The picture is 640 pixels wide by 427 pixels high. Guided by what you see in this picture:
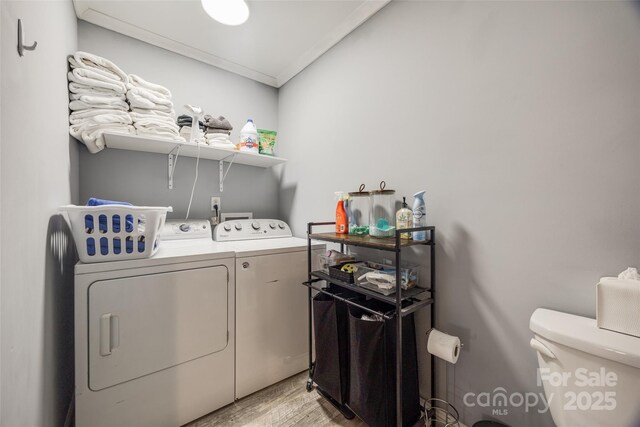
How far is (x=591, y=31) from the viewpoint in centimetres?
89

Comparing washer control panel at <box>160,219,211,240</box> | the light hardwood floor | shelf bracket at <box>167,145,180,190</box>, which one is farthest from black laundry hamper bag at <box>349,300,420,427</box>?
shelf bracket at <box>167,145,180,190</box>

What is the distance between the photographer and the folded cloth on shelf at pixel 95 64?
140cm

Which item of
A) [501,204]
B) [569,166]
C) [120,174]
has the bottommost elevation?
[501,204]

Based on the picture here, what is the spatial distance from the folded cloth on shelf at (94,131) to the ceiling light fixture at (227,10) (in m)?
0.92

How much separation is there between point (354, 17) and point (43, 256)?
214 cm

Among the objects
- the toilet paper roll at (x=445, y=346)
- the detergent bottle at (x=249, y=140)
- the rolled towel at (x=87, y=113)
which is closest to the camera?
the toilet paper roll at (x=445, y=346)

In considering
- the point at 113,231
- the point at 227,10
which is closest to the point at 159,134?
the point at 113,231

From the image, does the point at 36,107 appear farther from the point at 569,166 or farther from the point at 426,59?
the point at 569,166

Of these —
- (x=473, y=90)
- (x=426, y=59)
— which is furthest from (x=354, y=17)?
(x=473, y=90)

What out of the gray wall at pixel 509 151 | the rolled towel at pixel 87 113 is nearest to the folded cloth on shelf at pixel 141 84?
the rolled towel at pixel 87 113

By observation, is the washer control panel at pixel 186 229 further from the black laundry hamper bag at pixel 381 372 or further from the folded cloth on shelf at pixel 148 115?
the black laundry hamper bag at pixel 381 372

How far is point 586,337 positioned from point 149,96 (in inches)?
95.9

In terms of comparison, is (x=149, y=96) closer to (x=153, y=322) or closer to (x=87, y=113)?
(x=87, y=113)

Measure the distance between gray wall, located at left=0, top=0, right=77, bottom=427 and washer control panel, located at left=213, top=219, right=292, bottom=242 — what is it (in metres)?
0.87
